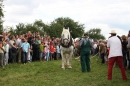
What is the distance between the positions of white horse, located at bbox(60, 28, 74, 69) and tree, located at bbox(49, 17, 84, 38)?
6508 centimetres

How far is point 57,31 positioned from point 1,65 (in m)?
66.9

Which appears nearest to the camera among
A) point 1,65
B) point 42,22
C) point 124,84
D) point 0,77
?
point 124,84

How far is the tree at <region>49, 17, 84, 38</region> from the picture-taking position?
8266cm

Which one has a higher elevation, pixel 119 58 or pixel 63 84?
pixel 119 58

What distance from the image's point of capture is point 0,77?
1218cm

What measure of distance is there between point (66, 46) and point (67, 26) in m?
75.7

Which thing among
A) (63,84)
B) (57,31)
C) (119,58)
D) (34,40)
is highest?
(57,31)

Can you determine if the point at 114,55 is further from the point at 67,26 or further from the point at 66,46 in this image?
the point at 67,26

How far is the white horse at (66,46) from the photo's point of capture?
603 inches

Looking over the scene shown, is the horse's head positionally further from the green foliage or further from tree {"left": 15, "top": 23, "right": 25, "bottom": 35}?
tree {"left": 15, "top": 23, "right": 25, "bottom": 35}

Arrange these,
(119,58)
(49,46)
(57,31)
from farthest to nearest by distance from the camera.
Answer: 1. (57,31)
2. (49,46)
3. (119,58)

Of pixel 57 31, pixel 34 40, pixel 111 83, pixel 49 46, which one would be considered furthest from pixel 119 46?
pixel 57 31

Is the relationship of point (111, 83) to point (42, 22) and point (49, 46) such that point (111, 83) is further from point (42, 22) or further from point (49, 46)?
point (42, 22)

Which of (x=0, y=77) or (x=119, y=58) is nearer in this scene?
(x=119, y=58)
